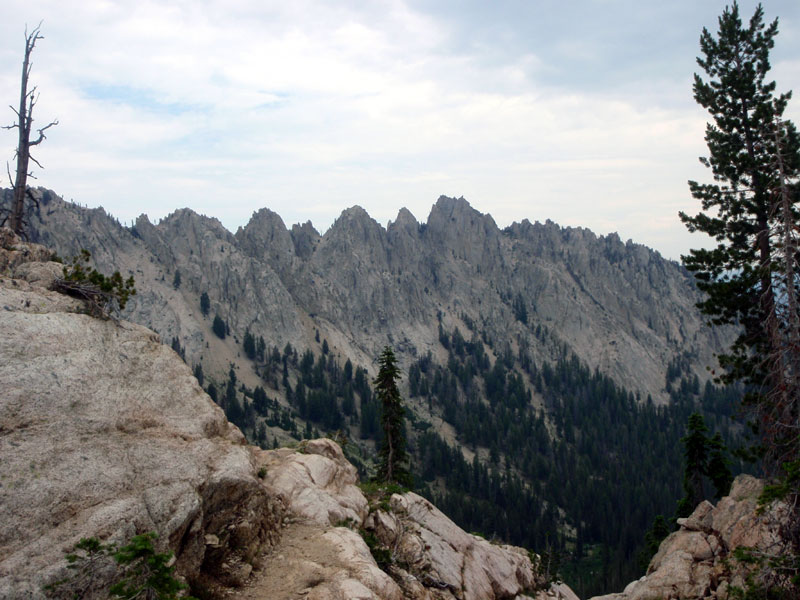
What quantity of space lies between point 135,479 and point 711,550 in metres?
24.5

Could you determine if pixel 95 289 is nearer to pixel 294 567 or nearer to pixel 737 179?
pixel 294 567

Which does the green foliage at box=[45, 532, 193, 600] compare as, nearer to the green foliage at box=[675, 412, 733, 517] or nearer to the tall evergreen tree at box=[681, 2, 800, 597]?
the tall evergreen tree at box=[681, 2, 800, 597]

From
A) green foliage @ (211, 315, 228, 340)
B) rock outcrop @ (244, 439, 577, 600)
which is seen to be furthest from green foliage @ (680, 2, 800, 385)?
green foliage @ (211, 315, 228, 340)

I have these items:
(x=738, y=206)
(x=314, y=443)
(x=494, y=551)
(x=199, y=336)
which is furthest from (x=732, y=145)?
(x=199, y=336)

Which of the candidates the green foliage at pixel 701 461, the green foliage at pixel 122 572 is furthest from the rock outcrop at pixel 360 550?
the green foliage at pixel 701 461

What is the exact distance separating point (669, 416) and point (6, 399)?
222 metres

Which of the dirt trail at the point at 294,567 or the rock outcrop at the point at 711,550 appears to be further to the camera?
the rock outcrop at the point at 711,550

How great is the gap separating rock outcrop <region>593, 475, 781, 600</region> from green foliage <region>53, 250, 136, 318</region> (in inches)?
990

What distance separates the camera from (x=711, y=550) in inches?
918

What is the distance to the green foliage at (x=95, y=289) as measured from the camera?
57.9ft

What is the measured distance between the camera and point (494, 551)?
28078mm

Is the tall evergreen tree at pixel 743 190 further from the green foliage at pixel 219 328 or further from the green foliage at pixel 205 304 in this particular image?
the green foliage at pixel 205 304

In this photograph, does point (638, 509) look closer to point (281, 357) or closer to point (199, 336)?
point (281, 357)

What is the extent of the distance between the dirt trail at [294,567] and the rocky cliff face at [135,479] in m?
0.05
